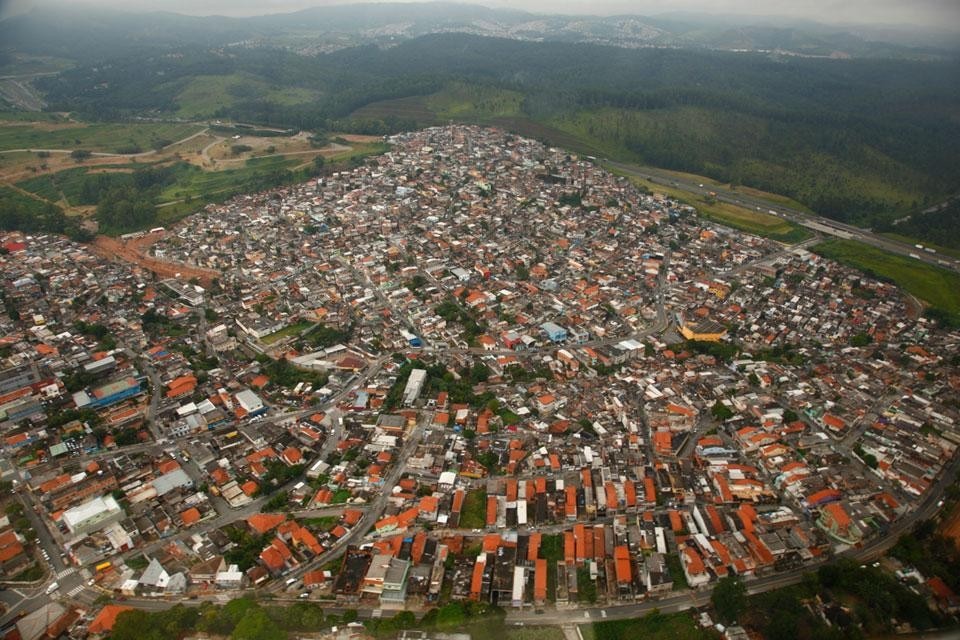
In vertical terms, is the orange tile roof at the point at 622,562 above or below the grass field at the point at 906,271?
below

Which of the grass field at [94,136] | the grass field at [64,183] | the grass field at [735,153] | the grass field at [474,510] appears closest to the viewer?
the grass field at [474,510]

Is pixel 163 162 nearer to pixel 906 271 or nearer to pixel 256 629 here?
pixel 256 629

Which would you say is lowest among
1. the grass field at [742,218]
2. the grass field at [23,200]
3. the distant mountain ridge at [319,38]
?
the grass field at [23,200]

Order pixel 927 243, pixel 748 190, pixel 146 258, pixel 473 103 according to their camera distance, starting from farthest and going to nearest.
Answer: pixel 473 103 < pixel 748 190 < pixel 927 243 < pixel 146 258

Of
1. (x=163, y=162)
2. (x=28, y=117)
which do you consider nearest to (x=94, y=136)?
(x=28, y=117)

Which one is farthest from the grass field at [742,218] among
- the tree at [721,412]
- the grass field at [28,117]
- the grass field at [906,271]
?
the grass field at [28,117]

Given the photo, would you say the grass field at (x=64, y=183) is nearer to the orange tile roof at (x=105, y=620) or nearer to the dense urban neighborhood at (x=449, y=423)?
the dense urban neighborhood at (x=449, y=423)
